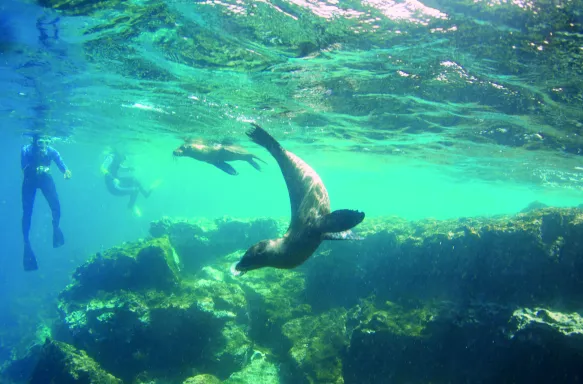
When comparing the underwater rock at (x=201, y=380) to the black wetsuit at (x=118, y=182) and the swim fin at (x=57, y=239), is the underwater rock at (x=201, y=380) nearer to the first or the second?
the swim fin at (x=57, y=239)

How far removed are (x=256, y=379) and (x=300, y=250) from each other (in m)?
6.01

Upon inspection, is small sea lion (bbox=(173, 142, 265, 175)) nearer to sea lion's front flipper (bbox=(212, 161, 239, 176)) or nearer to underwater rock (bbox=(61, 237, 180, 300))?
sea lion's front flipper (bbox=(212, 161, 239, 176))

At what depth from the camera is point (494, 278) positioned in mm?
8578

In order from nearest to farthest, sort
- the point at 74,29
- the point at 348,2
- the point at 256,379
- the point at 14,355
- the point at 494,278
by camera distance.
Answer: the point at 348,2, the point at 256,379, the point at 494,278, the point at 74,29, the point at 14,355

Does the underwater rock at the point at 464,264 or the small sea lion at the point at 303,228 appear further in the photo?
the underwater rock at the point at 464,264

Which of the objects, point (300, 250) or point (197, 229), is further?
point (197, 229)

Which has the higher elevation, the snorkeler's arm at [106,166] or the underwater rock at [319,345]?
the underwater rock at [319,345]

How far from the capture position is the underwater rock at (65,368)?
716cm

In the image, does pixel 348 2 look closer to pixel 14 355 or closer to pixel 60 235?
pixel 60 235

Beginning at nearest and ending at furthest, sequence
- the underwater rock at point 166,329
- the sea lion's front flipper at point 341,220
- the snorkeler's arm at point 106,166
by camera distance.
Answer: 1. the sea lion's front flipper at point 341,220
2. the underwater rock at point 166,329
3. the snorkeler's arm at point 106,166

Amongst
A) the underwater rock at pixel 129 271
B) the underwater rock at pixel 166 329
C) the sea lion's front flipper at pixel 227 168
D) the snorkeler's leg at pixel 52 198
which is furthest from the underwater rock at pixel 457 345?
the snorkeler's leg at pixel 52 198

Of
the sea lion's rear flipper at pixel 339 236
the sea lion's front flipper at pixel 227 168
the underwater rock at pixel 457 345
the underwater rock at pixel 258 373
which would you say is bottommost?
the underwater rock at pixel 258 373

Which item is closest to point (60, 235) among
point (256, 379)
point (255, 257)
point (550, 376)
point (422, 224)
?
point (256, 379)

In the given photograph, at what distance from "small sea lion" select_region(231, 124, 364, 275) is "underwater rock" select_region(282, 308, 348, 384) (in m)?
4.82
